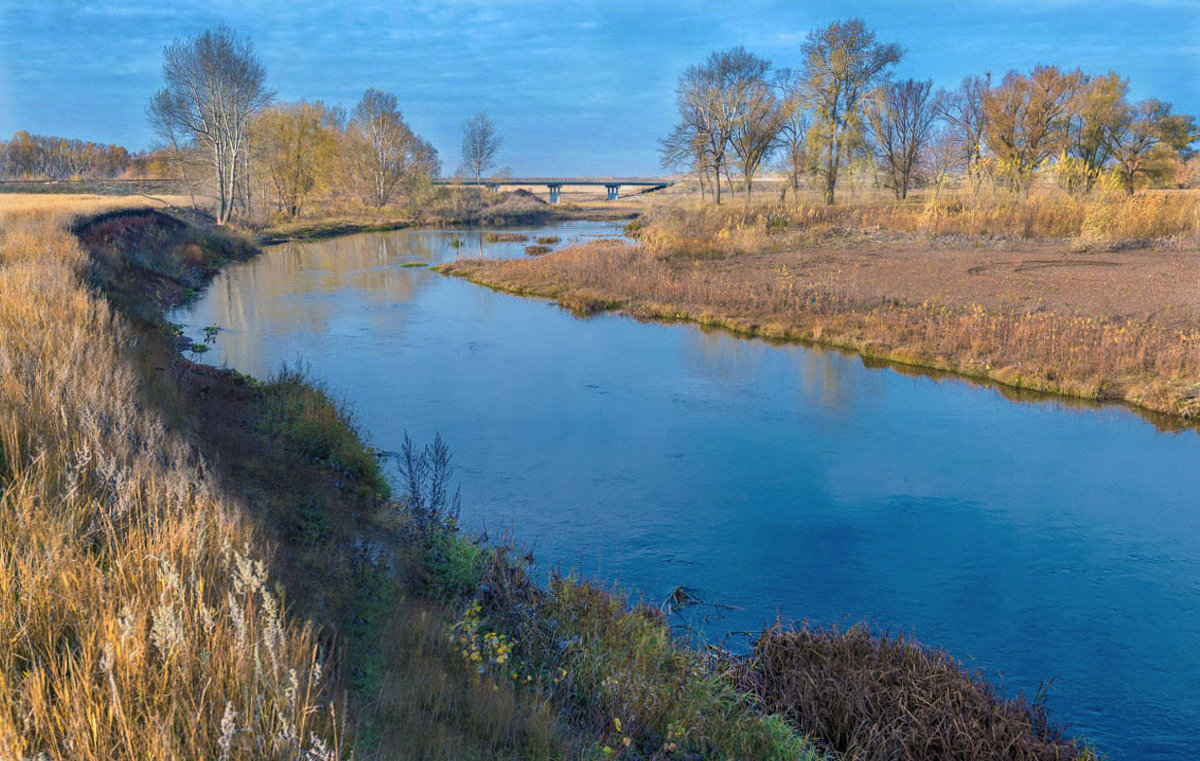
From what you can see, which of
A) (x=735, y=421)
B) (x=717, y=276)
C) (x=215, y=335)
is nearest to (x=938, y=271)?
(x=717, y=276)

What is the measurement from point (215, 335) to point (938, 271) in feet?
62.6

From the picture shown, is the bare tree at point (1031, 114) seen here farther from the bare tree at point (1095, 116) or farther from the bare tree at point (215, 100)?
the bare tree at point (215, 100)

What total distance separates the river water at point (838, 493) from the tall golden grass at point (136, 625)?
3.76 m

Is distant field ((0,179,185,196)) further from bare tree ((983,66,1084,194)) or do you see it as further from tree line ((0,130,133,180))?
bare tree ((983,66,1084,194))

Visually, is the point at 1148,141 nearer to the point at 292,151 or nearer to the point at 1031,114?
the point at 1031,114

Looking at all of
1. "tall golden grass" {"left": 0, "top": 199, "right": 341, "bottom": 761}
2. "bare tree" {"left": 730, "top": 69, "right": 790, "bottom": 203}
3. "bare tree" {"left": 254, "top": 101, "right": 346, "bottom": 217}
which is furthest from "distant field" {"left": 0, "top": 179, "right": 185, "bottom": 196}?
"tall golden grass" {"left": 0, "top": 199, "right": 341, "bottom": 761}

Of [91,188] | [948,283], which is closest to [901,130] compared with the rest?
[948,283]

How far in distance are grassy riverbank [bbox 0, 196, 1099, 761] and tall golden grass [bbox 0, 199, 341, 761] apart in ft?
0.05

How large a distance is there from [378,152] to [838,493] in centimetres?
6413

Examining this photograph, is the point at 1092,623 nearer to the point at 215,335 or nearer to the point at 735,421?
the point at 735,421

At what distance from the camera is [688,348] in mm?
16422

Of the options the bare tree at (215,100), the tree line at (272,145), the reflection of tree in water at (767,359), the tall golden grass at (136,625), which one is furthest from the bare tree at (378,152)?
the tall golden grass at (136,625)

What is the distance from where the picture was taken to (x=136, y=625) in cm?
261

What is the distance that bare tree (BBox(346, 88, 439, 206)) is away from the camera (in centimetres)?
6550
